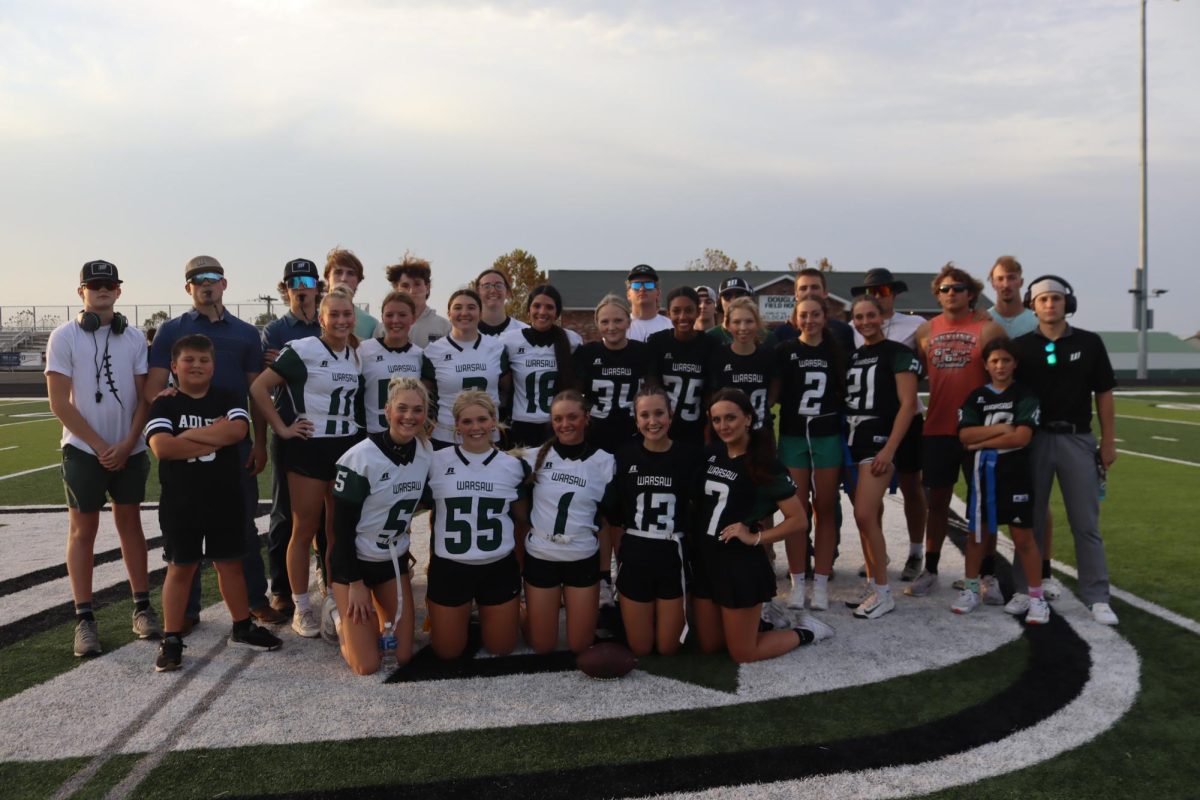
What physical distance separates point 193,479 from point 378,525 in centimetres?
98

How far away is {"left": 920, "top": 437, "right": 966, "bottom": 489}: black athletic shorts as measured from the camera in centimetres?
492

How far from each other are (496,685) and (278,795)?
1.16m

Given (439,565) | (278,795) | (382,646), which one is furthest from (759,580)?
(278,795)

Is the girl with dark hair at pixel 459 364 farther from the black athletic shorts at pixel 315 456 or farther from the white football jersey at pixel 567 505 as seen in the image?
the white football jersey at pixel 567 505

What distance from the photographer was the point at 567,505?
4.12 m

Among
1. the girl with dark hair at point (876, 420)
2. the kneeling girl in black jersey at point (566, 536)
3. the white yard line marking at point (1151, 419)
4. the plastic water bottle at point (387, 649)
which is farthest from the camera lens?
the white yard line marking at point (1151, 419)

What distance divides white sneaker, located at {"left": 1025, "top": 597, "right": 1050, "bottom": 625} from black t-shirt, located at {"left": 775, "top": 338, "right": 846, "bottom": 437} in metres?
1.54

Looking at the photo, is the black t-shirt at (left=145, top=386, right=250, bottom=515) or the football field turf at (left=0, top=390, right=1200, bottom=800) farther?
the black t-shirt at (left=145, top=386, right=250, bottom=515)

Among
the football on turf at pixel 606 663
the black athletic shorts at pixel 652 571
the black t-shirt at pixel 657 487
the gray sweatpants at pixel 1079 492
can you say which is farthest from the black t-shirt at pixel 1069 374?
the football on turf at pixel 606 663

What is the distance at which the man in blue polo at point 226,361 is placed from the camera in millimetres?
4418

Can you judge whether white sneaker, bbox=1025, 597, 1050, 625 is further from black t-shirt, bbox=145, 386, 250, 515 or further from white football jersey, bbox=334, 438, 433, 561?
black t-shirt, bbox=145, 386, 250, 515

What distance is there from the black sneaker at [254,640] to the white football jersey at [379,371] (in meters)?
1.30

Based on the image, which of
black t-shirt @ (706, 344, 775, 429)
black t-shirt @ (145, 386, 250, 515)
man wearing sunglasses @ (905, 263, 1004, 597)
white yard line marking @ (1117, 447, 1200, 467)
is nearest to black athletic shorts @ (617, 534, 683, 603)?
black t-shirt @ (706, 344, 775, 429)

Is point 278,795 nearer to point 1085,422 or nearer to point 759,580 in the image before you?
point 759,580
